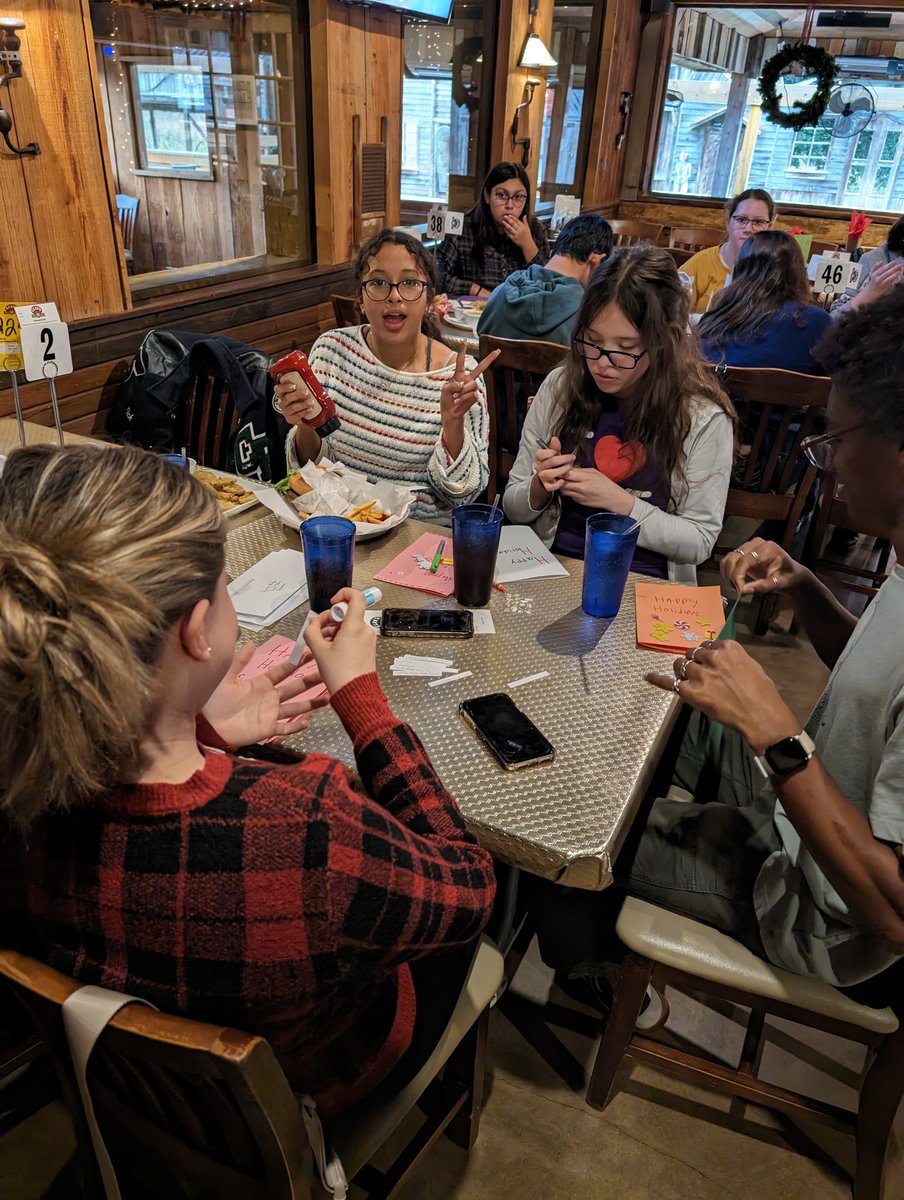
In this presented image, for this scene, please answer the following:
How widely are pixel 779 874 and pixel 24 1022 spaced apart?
1.19m

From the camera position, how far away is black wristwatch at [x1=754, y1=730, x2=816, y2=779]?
1.00 meters

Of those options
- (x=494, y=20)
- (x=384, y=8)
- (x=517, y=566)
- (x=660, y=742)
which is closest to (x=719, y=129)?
(x=494, y=20)

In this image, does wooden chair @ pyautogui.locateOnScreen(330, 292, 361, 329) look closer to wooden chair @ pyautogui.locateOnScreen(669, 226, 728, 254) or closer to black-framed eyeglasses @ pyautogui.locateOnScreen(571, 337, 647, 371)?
black-framed eyeglasses @ pyautogui.locateOnScreen(571, 337, 647, 371)

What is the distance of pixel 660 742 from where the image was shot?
1.19 m

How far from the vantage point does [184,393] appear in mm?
2900

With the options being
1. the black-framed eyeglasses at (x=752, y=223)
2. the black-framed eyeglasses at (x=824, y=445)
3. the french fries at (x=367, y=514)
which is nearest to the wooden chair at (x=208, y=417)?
the french fries at (x=367, y=514)

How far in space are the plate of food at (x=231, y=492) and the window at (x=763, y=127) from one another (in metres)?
6.78

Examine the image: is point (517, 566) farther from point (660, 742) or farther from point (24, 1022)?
point (24, 1022)

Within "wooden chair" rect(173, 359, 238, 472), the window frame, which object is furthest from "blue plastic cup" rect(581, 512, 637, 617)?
the window frame

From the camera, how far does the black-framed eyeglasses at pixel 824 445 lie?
1.14 m

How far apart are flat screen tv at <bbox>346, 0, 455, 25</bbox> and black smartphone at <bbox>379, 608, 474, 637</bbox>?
3625mm

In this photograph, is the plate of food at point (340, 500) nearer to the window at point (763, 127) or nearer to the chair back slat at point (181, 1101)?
the chair back slat at point (181, 1101)

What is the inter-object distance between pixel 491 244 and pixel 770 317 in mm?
1934

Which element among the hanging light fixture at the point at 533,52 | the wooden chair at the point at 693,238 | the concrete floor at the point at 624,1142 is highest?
the hanging light fixture at the point at 533,52
